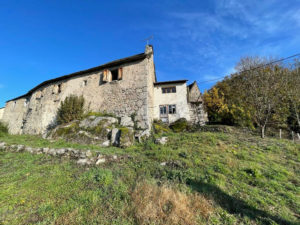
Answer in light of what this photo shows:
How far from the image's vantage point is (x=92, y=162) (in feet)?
18.2

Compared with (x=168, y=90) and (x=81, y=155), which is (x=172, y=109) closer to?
(x=168, y=90)

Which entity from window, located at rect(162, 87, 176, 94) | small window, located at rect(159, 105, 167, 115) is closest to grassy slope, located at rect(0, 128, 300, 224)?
small window, located at rect(159, 105, 167, 115)

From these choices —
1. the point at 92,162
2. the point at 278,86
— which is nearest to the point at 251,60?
the point at 278,86

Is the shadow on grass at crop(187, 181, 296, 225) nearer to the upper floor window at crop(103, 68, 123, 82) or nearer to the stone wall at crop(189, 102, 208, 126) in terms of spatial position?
the stone wall at crop(189, 102, 208, 126)

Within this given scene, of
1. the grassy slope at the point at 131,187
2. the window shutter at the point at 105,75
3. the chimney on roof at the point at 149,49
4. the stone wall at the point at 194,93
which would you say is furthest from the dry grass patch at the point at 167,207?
the stone wall at the point at 194,93

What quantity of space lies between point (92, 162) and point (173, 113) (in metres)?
10.6

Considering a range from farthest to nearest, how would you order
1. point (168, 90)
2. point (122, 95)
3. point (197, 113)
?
point (168, 90)
point (197, 113)
point (122, 95)

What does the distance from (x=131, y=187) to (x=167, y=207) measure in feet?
4.22

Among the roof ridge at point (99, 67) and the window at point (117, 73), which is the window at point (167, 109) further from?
the roof ridge at point (99, 67)

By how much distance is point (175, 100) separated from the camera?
48.1 ft

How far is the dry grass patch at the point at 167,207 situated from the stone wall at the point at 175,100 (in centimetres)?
1135

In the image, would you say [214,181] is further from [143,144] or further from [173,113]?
[173,113]

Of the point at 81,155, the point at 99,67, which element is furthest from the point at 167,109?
the point at 81,155

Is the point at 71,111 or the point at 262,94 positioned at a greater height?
the point at 262,94
